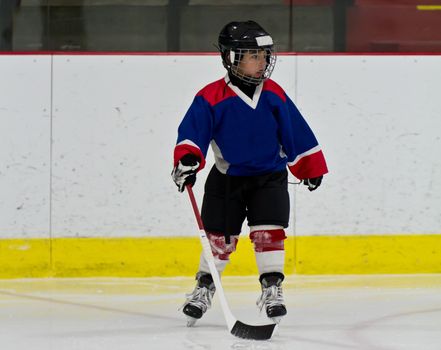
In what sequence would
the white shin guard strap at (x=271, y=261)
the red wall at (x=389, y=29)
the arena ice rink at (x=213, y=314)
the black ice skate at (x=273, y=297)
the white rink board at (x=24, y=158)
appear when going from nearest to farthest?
the arena ice rink at (x=213, y=314)
the black ice skate at (x=273, y=297)
the white shin guard strap at (x=271, y=261)
the white rink board at (x=24, y=158)
the red wall at (x=389, y=29)

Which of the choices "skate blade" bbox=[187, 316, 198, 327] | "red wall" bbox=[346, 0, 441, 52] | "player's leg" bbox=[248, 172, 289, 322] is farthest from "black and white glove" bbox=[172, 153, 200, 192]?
"red wall" bbox=[346, 0, 441, 52]

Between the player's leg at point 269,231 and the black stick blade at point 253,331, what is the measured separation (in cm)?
19

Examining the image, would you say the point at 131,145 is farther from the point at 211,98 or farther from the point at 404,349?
the point at 404,349

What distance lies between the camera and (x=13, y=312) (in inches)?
203

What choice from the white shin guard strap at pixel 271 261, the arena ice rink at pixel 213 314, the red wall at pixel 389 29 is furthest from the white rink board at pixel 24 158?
the white shin guard strap at pixel 271 261

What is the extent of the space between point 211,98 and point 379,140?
1.87 meters

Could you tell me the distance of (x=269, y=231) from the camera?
4.70 metres

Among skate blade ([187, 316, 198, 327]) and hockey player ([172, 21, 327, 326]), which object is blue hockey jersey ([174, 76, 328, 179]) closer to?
hockey player ([172, 21, 327, 326])

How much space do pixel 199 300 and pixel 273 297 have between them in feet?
1.02

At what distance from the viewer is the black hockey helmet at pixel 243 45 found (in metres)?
4.64

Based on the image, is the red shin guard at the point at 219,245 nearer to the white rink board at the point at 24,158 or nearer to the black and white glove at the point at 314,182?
the black and white glove at the point at 314,182

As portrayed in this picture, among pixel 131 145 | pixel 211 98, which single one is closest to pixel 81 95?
pixel 131 145

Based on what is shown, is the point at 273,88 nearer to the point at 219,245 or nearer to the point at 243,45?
the point at 243,45

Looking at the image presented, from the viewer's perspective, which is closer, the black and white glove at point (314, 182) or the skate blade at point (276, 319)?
the skate blade at point (276, 319)
